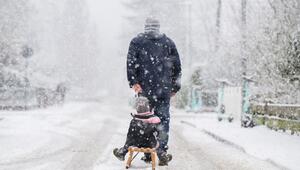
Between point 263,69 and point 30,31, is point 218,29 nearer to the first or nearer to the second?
point 30,31

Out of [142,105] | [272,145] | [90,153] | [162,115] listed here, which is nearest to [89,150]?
[90,153]

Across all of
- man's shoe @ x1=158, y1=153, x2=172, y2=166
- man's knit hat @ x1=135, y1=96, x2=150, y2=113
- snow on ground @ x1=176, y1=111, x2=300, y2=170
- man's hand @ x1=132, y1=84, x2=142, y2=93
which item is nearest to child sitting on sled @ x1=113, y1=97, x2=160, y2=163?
man's knit hat @ x1=135, y1=96, x2=150, y2=113

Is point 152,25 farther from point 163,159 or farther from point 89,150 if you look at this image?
point 89,150

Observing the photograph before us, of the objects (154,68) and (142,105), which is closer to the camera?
(142,105)

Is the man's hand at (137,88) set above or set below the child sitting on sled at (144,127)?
above

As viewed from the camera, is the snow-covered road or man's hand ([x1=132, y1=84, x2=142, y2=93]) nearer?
man's hand ([x1=132, y1=84, x2=142, y2=93])

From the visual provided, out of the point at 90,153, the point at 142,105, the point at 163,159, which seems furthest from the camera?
the point at 90,153

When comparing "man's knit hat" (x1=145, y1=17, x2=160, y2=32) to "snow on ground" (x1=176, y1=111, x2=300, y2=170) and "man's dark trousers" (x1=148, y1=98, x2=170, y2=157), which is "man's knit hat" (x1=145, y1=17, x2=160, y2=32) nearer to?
"man's dark trousers" (x1=148, y1=98, x2=170, y2=157)

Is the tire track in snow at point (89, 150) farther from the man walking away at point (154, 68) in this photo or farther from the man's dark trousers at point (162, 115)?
the man walking away at point (154, 68)

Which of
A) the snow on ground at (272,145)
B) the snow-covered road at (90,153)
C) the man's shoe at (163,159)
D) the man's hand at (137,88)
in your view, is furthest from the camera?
the snow on ground at (272,145)

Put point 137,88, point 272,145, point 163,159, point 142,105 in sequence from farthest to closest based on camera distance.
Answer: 1. point 272,145
2. point 137,88
3. point 163,159
4. point 142,105

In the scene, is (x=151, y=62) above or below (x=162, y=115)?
above

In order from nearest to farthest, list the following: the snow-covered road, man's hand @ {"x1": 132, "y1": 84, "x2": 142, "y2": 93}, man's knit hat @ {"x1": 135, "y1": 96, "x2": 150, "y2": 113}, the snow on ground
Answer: man's knit hat @ {"x1": 135, "y1": 96, "x2": 150, "y2": 113} < man's hand @ {"x1": 132, "y1": 84, "x2": 142, "y2": 93} < the snow-covered road < the snow on ground

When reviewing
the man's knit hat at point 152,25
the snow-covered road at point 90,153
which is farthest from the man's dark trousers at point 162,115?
the man's knit hat at point 152,25
